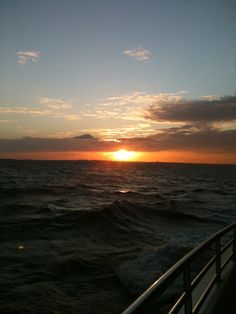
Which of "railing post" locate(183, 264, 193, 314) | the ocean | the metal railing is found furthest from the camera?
the ocean

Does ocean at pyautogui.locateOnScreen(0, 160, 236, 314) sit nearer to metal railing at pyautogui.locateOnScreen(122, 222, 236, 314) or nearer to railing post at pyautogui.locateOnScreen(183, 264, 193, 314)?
metal railing at pyautogui.locateOnScreen(122, 222, 236, 314)

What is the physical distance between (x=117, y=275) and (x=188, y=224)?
13.5m

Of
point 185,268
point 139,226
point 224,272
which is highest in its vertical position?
point 185,268

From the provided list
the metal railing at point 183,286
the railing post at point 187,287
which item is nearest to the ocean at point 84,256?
the metal railing at point 183,286

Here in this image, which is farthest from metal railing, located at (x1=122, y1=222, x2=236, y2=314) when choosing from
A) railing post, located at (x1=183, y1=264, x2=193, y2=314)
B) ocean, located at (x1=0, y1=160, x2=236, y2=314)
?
ocean, located at (x1=0, y1=160, x2=236, y2=314)

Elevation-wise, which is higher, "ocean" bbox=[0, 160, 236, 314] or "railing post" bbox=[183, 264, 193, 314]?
"railing post" bbox=[183, 264, 193, 314]

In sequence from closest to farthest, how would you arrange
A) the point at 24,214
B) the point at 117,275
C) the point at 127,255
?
the point at 117,275, the point at 127,255, the point at 24,214

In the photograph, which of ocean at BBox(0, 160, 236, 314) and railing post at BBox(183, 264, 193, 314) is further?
ocean at BBox(0, 160, 236, 314)

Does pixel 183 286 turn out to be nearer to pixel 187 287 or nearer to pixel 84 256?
pixel 187 287

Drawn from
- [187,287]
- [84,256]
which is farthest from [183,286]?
[84,256]

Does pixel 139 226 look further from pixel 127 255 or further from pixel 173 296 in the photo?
pixel 173 296

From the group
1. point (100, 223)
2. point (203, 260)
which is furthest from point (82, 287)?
point (100, 223)

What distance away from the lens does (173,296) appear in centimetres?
825

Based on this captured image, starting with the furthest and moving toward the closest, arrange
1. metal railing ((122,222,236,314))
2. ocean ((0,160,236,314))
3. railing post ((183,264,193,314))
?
1. ocean ((0,160,236,314))
2. railing post ((183,264,193,314))
3. metal railing ((122,222,236,314))
